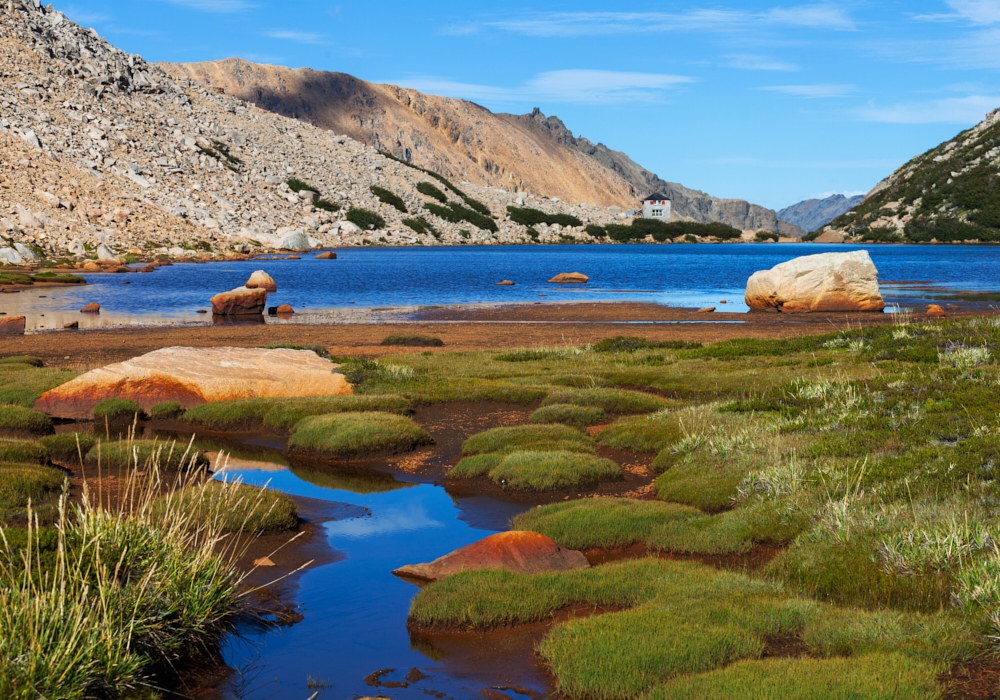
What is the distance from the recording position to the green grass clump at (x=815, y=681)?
8188 mm

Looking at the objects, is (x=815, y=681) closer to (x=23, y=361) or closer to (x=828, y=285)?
(x=23, y=361)

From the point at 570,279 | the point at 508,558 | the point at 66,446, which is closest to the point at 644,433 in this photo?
the point at 508,558

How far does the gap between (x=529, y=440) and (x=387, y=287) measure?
62601 millimetres

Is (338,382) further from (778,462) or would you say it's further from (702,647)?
(702,647)

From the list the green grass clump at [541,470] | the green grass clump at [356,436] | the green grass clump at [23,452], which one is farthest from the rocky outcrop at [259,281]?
the green grass clump at [541,470]

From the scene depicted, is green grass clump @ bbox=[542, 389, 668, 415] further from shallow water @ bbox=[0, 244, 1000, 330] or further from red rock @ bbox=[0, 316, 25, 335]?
red rock @ bbox=[0, 316, 25, 335]

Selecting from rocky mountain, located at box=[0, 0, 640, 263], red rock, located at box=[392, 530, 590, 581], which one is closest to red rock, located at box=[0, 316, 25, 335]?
red rock, located at box=[392, 530, 590, 581]

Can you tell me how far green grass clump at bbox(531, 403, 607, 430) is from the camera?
906 inches

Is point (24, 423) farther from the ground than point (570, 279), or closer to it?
closer to it

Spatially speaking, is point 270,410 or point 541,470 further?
point 270,410

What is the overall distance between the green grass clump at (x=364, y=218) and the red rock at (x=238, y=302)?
12549 cm

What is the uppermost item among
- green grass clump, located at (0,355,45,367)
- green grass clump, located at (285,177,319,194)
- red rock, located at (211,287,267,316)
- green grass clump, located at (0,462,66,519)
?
green grass clump, located at (285,177,319,194)

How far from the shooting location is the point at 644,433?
67.3 ft

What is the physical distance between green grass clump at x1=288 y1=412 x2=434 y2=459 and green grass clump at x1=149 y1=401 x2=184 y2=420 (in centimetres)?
451
